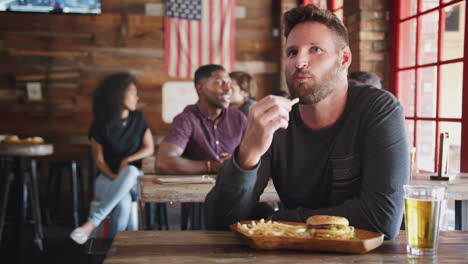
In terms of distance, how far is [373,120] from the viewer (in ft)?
4.80

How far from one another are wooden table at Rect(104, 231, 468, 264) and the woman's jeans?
7.68ft

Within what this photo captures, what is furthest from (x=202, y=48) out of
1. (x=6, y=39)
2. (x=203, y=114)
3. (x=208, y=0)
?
(x=203, y=114)

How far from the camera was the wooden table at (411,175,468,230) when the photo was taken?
6.53 feet

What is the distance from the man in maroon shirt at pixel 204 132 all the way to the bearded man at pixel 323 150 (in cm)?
109

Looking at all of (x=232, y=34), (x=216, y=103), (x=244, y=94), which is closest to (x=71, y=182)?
(x=244, y=94)

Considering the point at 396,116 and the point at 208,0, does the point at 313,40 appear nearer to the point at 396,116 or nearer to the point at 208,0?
the point at 396,116

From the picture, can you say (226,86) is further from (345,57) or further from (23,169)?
(23,169)

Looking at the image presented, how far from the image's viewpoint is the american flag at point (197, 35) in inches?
227

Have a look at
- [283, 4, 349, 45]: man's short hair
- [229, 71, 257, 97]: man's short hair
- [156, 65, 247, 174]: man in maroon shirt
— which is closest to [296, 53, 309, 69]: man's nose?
[283, 4, 349, 45]: man's short hair

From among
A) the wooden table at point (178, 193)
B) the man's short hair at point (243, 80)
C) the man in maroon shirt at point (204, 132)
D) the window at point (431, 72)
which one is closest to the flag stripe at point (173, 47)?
the man's short hair at point (243, 80)

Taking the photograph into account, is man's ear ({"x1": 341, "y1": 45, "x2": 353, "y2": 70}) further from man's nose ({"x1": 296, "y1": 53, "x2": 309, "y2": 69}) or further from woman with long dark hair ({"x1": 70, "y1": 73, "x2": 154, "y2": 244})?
woman with long dark hair ({"x1": 70, "y1": 73, "x2": 154, "y2": 244})

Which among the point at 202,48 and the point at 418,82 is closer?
the point at 418,82

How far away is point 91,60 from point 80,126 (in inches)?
30.1

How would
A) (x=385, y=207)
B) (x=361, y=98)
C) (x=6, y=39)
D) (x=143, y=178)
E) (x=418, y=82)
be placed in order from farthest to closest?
(x=6, y=39)
(x=418, y=82)
(x=143, y=178)
(x=361, y=98)
(x=385, y=207)
